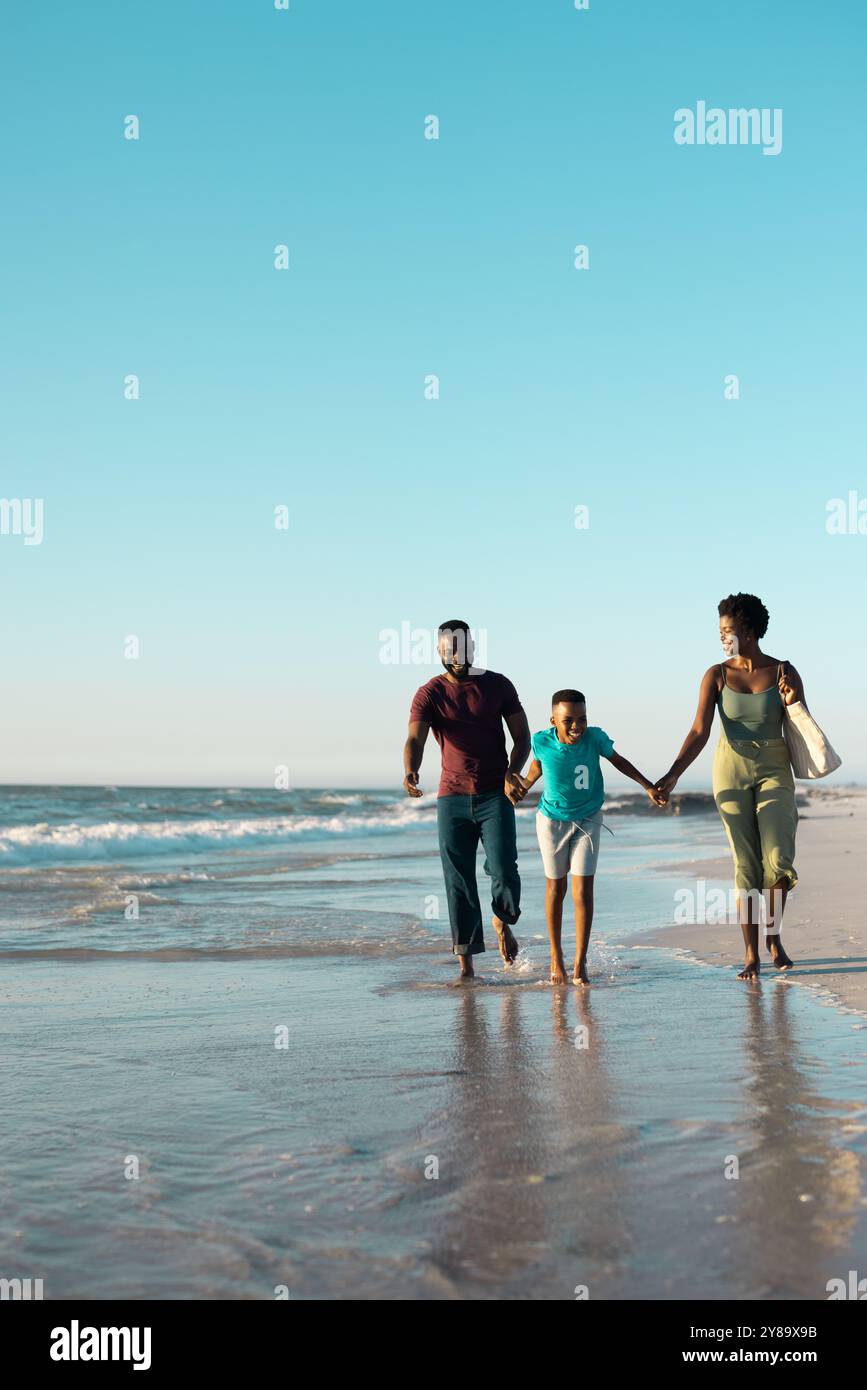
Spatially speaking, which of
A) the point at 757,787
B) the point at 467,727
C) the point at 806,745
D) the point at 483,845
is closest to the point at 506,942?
the point at 483,845

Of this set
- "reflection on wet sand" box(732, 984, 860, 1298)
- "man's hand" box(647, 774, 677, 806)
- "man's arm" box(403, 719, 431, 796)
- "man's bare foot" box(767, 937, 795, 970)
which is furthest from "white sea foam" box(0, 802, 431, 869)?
"reflection on wet sand" box(732, 984, 860, 1298)

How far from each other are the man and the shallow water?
602 millimetres

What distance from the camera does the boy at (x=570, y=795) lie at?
674 cm

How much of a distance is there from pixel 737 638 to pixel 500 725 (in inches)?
58.5

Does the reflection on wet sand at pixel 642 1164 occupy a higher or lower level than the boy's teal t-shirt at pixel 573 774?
lower

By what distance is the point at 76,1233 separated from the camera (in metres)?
2.85

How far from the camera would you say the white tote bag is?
6457 millimetres

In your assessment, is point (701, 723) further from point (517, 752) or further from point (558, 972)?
point (558, 972)

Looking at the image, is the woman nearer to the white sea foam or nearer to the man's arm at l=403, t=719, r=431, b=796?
the man's arm at l=403, t=719, r=431, b=796

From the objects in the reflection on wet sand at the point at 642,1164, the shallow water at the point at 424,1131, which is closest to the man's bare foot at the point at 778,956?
the shallow water at the point at 424,1131

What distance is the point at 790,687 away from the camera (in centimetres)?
662

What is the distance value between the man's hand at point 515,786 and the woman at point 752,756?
81 cm

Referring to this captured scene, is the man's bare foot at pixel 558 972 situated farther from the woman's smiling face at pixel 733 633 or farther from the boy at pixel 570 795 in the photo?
the woman's smiling face at pixel 733 633
